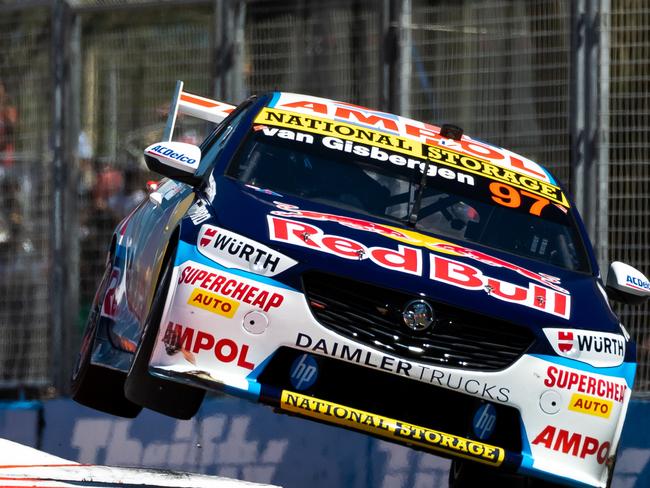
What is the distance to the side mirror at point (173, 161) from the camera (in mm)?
7203

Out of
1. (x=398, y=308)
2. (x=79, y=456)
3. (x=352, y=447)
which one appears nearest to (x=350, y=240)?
(x=398, y=308)

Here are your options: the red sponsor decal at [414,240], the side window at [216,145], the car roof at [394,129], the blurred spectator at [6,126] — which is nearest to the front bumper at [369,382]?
the red sponsor decal at [414,240]

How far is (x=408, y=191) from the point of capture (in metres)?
7.51

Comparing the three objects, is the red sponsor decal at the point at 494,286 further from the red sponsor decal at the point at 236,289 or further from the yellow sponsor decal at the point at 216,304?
Result: the yellow sponsor decal at the point at 216,304

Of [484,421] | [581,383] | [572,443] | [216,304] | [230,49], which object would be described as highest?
[230,49]

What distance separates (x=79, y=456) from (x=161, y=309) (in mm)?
3070

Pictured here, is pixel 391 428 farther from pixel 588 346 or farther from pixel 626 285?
pixel 626 285

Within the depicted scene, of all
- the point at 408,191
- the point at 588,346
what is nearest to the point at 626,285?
the point at 588,346

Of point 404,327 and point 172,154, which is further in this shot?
point 172,154

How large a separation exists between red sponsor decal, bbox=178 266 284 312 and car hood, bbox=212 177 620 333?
3.9 inches

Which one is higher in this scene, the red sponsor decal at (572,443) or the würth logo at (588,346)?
the würth logo at (588,346)

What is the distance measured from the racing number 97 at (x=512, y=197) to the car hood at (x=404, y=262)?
56 centimetres

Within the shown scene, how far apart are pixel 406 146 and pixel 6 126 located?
5.31 meters

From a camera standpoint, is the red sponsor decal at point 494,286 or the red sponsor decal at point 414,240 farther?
the red sponsor decal at point 414,240
